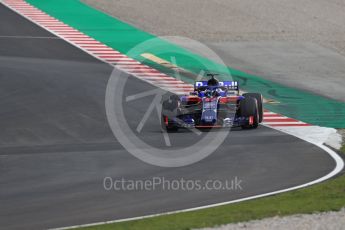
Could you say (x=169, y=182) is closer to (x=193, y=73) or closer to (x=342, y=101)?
(x=342, y=101)

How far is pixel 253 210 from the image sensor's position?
1598cm

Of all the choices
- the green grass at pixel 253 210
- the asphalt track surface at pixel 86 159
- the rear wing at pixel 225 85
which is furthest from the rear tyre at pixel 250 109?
the green grass at pixel 253 210

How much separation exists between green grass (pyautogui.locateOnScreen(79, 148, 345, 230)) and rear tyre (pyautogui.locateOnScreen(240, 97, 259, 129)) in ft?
26.0

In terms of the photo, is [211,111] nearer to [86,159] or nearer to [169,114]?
[169,114]

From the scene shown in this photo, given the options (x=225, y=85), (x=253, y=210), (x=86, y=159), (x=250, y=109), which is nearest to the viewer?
(x=253, y=210)

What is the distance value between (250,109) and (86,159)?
19.6 ft

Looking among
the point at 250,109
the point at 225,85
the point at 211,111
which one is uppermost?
the point at 225,85

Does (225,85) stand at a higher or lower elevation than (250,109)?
higher

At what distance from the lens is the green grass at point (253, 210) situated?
49.4 feet

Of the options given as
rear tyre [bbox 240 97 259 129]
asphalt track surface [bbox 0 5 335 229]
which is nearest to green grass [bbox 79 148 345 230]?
asphalt track surface [bbox 0 5 335 229]

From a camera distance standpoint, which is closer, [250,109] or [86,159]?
[86,159]

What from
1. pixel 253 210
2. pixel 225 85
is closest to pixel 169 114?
pixel 225 85

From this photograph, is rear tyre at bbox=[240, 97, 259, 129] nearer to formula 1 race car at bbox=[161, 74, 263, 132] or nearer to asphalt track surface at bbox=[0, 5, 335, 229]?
formula 1 race car at bbox=[161, 74, 263, 132]

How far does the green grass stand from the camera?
49.4 feet
